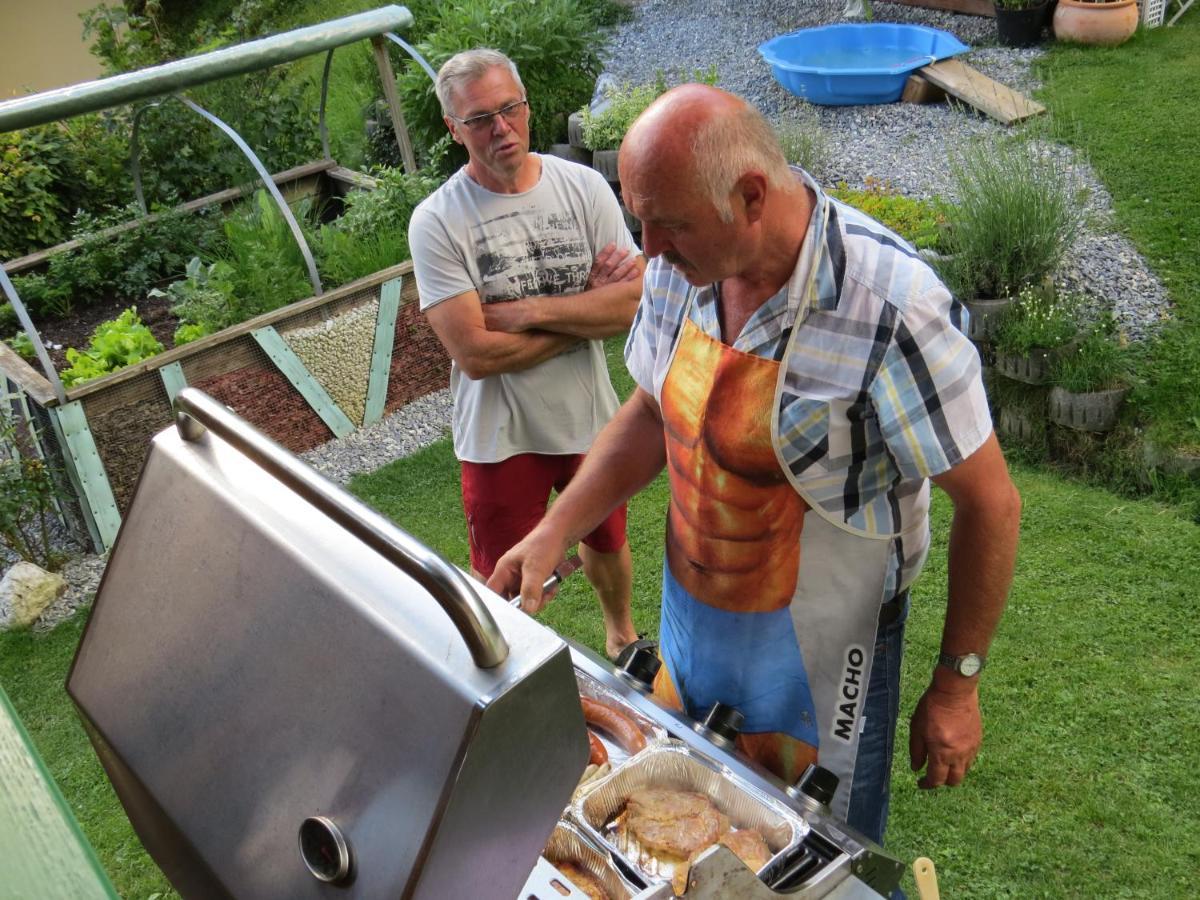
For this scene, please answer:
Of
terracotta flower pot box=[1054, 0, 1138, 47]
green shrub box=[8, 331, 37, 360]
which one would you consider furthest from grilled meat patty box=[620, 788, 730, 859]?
terracotta flower pot box=[1054, 0, 1138, 47]

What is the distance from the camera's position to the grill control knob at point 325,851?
1158 mm

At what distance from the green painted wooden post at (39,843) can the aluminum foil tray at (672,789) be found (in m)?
1.17

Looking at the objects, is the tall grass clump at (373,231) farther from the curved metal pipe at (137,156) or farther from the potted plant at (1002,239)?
the potted plant at (1002,239)

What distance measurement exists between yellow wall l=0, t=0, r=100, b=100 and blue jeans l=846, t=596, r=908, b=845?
12.4 m

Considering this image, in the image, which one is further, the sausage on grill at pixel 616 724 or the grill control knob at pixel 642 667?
the grill control knob at pixel 642 667

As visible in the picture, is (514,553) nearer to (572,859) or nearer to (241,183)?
(572,859)

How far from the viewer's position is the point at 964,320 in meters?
1.94

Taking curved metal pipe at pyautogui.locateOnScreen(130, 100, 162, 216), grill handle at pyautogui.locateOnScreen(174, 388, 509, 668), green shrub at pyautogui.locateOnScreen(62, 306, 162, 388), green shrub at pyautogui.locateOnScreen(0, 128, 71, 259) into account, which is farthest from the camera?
green shrub at pyautogui.locateOnScreen(0, 128, 71, 259)

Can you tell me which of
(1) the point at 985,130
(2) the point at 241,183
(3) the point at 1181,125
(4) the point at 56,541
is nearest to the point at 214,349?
(4) the point at 56,541

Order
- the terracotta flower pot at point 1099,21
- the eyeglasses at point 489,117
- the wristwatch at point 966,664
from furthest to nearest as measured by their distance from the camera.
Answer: the terracotta flower pot at point 1099,21 → the eyeglasses at point 489,117 → the wristwatch at point 966,664

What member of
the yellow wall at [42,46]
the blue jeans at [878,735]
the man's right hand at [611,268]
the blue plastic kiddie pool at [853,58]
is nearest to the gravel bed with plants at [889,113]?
the blue plastic kiddie pool at [853,58]

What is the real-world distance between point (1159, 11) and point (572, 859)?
8.76 m

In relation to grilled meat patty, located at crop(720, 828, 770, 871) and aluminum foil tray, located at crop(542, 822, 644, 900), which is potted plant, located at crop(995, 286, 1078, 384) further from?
aluminum foil tray, located at crop(542, 822, 644, 900)

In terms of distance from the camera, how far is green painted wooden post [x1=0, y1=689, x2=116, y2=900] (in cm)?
64
